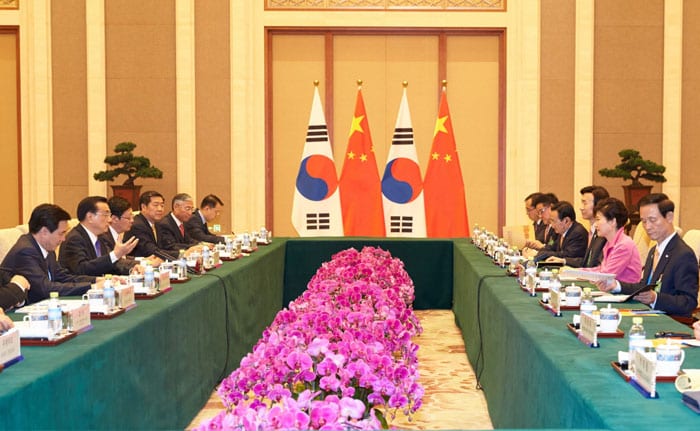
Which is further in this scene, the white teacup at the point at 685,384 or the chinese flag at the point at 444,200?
the chinese flag at the point at 444,200

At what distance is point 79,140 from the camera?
10.5 metres

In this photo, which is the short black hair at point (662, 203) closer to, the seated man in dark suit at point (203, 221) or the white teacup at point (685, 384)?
the white teacup at point (685, 384)

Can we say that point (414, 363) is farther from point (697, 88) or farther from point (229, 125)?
point (697, 88)

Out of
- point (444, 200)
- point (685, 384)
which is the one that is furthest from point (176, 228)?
point (685, 384)

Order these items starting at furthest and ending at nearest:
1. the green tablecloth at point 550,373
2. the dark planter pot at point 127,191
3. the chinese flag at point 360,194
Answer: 1. the dark planter pot at point 127,191
2. the chinese flag at point 360,194
3. the green tablecloth at point 550,373

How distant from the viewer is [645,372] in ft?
6.78

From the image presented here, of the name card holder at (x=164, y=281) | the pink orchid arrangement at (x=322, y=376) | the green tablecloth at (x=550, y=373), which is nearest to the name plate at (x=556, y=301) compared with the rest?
the green tablecloth at (x=550, y=373)

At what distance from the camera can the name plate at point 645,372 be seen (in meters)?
2.02

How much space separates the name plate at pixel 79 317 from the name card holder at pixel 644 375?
1847mm

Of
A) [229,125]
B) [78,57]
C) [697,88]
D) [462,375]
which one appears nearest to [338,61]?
[229,125]

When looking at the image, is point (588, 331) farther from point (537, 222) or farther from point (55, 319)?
point (537, 222)

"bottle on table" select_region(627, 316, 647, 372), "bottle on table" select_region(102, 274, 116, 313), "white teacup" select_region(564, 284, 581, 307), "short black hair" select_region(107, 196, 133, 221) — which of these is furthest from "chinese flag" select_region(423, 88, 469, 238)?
"bottle on table" select_region(627, 316, 647, 372)

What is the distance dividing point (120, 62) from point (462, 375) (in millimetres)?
6874

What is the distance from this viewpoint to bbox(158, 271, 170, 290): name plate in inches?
161
